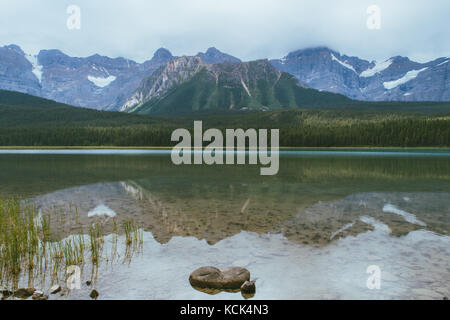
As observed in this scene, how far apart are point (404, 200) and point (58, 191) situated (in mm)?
30850

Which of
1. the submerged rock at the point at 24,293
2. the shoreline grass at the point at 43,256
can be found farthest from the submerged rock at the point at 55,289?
the shoreline grass at the point at 43,256

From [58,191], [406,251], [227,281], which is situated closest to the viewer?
[227,281]

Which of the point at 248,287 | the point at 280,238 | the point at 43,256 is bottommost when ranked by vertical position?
the point at 280,238

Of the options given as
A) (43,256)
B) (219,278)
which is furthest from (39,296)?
(219,278)

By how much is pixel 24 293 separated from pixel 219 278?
18.9 ft

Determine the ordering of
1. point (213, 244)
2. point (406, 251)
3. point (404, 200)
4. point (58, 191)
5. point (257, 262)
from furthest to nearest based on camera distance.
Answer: point (58, 191)
point (404, 200)
point (213, 244)
point (406, 251)
point (257, 262)

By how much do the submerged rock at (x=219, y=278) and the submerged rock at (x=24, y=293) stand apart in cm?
471

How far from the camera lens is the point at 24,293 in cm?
919

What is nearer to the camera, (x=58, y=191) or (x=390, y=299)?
(x=390, y=299)

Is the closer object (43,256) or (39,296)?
(39,296)

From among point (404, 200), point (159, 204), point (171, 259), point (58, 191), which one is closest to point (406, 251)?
point (171, 259)

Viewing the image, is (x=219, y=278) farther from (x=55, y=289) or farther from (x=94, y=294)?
(x=55, y=289)
